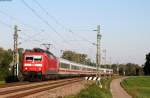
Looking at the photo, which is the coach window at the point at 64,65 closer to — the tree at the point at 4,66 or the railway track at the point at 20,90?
the tree at the point at 4,66

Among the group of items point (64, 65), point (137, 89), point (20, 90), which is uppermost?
point (64, 65)

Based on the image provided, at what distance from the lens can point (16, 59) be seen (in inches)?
1983

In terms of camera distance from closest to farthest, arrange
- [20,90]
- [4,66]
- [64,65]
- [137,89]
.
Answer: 1. [20,90]
2. [4,66]
3. [137,89]
4. [64,65]

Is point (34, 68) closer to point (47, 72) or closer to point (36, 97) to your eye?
point (47, 72)

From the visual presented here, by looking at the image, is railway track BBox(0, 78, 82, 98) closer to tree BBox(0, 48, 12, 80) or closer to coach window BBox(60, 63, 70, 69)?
tree BBox(0, 48, 12, 80)

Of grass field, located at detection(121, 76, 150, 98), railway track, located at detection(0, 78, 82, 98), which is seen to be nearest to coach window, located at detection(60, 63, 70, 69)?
grass field, located at detection(121, 76, 150, 98)

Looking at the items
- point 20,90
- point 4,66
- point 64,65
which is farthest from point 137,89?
point 20,90

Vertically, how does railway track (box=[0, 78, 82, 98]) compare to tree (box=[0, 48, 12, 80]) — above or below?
below

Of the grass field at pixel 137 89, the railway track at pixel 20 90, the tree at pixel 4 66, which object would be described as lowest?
the grass field at pixel 137 89

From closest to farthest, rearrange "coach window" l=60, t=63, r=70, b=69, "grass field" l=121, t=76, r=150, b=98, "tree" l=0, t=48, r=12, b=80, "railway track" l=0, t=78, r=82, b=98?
1. "railway track" l=0, t=78, r=82, b=98
2. "grass field" l=121, t=76, r=150, b=98
3. "tree" l=0, t=48, r=12, b=80
4. "coach window" l=60, t=63, r=70, b=69

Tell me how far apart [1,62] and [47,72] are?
1322 centimetres

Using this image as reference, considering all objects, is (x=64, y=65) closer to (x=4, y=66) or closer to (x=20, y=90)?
(x=4, y=66)

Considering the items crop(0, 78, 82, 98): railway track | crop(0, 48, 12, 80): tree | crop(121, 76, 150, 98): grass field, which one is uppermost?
crop(0, 48, 12, 80): tree

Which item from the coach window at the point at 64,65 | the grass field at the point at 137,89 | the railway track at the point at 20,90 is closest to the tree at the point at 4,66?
the coach window at the point at 64,65
